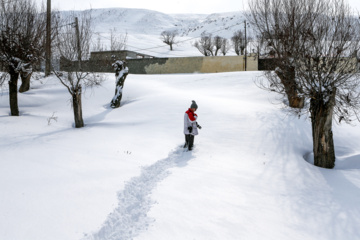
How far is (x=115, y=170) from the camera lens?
622 centimetres

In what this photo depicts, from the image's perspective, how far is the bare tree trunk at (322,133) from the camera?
684cm

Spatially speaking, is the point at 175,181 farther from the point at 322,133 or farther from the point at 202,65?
the point at 202,65

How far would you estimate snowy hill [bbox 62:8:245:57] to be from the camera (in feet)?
211

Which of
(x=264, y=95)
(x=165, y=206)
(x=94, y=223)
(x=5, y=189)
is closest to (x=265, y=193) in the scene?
(x=165, y=206)

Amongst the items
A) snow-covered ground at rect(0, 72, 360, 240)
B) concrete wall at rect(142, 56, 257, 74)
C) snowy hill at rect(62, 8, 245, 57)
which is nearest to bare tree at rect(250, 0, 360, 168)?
snow-covered ground at rect(0, 72, 360, 240)

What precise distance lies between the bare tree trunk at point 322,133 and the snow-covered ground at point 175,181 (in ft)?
1.16

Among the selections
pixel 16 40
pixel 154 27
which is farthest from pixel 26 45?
pixel 154 27

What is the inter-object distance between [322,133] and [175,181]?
4.61 metres

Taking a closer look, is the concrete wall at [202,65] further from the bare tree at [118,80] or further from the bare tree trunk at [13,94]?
the bare tree trunk at [13,94]

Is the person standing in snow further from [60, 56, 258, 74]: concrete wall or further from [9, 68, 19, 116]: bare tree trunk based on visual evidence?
[60, 56, 258, 74]: concrete wall

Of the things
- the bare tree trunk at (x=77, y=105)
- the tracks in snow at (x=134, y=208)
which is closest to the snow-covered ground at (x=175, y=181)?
the tracks in snow at (x=134, y=208)

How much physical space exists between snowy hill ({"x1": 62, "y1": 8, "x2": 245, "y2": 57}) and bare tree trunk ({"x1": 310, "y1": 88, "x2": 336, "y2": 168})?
51733 millimetres

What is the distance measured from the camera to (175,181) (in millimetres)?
5738

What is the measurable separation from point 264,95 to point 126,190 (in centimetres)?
1307
